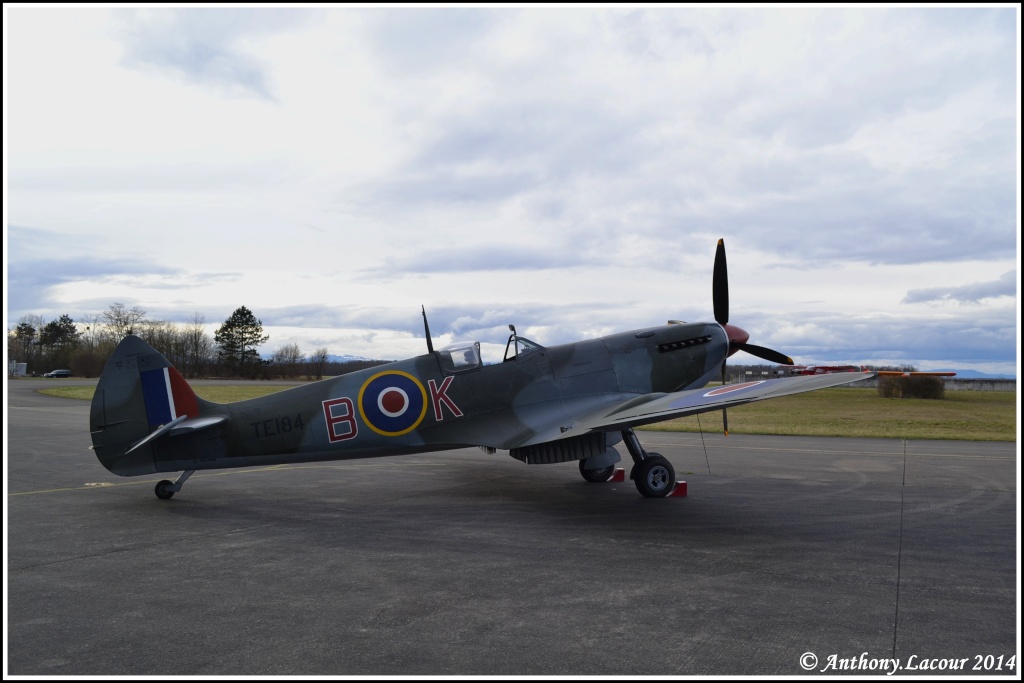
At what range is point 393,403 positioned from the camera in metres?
10.0

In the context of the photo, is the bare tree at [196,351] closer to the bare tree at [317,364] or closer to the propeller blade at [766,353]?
the bare tree at [317,364]

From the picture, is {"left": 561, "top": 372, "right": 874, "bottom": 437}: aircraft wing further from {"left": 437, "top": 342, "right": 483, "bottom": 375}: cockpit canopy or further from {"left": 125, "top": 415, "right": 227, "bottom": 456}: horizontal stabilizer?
{"left": 125, "top": 415, "right": 227, "bottom": 456}: horizontal stabilizer

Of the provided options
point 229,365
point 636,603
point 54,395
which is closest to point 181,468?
point 636,603

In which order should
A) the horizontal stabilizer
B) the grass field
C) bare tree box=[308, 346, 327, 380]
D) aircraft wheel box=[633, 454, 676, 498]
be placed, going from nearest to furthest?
the horizontal stabilizer → aircraft wheel box=[633, 454, 676, 498] → the grass field → bare tree box=[308, 346, 327, 380]

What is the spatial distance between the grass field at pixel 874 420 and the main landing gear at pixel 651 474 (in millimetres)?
10636

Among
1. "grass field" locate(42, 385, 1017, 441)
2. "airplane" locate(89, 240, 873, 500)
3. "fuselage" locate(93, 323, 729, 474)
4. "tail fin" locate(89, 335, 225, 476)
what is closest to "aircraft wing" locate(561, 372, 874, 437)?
"airplane" locate(89, 240, 873, 500)

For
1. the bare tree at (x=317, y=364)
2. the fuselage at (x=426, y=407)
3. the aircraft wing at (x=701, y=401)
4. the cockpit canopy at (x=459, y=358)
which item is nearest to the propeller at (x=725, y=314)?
the fuselage at (x=426, y=407)

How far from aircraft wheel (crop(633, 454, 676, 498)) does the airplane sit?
0.06ft

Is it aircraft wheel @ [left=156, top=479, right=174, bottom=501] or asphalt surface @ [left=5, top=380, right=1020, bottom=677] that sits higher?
aircraft wheel @ [left=156, top=479, right=174, bottom=501]

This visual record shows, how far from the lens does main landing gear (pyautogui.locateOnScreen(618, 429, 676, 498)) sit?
10219mm

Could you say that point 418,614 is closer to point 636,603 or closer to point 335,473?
point 636,603

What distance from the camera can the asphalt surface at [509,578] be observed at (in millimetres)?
4445

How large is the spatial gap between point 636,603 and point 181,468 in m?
7.31

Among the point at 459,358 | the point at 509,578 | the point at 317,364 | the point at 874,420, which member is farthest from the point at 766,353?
the point at 317,364
